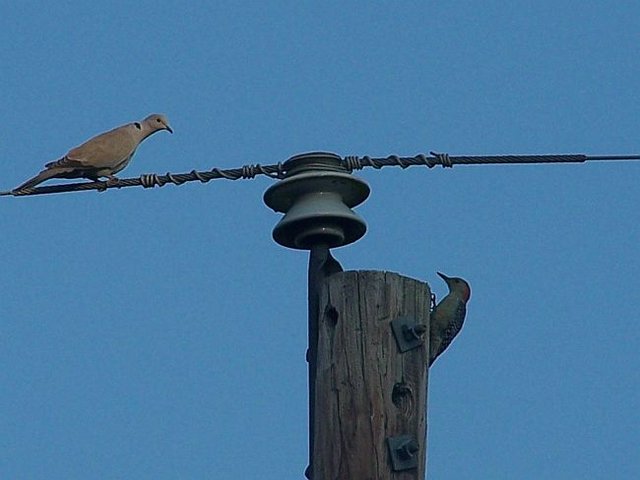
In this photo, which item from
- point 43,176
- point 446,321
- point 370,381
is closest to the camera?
point 370,381

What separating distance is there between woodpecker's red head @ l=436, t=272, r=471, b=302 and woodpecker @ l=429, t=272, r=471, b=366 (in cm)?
1

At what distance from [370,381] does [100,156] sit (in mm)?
4018

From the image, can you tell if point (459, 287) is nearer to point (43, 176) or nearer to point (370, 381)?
point (370, 381)

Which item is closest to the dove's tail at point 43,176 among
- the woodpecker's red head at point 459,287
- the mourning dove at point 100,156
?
the mourning dove at point 100,156

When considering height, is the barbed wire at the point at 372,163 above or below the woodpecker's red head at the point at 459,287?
above

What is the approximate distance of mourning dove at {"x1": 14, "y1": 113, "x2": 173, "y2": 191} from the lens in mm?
7758

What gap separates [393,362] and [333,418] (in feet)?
0.90

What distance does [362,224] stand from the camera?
17.6 feet

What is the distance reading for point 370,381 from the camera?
453 cm

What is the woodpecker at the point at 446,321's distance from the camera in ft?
16.4

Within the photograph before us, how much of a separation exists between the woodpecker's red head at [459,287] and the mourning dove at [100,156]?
8.73 ft

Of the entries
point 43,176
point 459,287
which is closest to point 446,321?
point 459,287

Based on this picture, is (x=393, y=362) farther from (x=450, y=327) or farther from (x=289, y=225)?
(x=289, y=225)

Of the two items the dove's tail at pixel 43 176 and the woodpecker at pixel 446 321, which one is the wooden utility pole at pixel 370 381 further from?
the dove's tail at pixel 43 176
